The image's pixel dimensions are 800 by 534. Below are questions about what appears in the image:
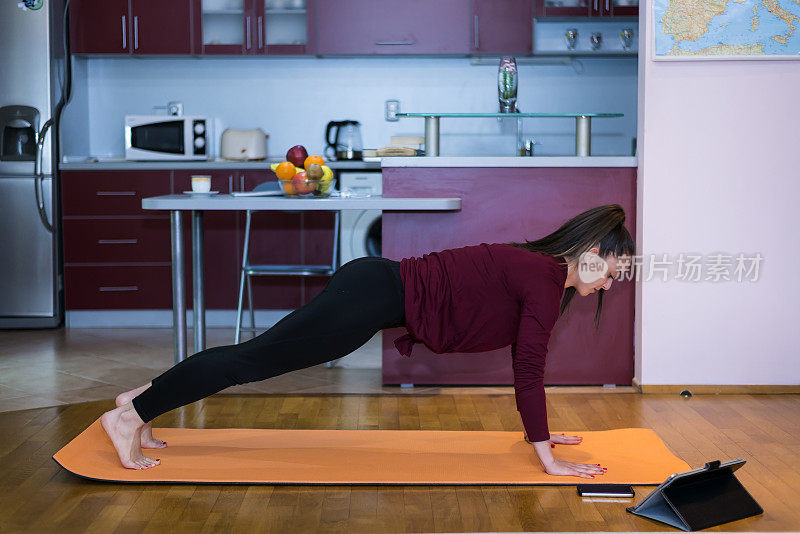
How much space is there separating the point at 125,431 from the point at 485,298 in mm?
1017

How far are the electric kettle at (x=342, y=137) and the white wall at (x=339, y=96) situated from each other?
8cm

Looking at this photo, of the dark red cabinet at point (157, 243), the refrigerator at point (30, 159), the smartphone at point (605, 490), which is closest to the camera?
the smartphone at point (605, 490)

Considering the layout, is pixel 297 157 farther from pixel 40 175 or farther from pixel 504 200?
pixel 40 175

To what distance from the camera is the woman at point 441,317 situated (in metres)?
2.27

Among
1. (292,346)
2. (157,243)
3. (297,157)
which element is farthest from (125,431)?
(157,243)

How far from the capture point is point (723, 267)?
3463 mm

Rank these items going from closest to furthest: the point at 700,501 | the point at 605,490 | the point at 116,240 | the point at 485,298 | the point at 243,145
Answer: the point at 700,501
the point at 605,490
the point at 485,298
the point at 116,240
the point at 243,145

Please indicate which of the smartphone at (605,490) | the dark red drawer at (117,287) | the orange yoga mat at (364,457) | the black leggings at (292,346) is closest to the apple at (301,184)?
the orange yoga mat at (364,457)

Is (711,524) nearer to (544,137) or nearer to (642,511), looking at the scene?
(642,511)

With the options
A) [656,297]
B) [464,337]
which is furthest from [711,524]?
[656,297]

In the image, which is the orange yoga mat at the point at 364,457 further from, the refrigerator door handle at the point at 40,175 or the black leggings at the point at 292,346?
the refrigerator door handle at the point at 40,175

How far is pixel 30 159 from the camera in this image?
5.04 metres

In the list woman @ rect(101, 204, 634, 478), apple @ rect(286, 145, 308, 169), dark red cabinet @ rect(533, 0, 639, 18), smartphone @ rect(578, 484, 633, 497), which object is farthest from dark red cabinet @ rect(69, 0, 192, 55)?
smartphone @ rect(578, 484, 633, 497)

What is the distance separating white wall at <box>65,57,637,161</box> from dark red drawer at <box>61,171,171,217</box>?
67 centimetres
